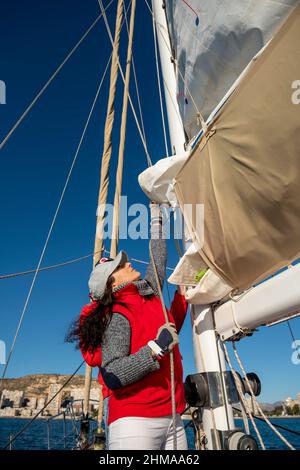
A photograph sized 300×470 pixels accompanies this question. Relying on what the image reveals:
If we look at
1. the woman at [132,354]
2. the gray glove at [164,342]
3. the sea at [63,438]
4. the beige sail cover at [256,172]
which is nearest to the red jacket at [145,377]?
the woman at [132,354]

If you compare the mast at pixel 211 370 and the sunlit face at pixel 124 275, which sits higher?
the sunlit face at pixel 124 275

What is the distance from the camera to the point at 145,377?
150cm

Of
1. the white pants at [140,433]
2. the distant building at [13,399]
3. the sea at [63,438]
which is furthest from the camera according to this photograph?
the distant building at [13,399]

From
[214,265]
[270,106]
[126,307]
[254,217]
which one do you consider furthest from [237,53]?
[126,307]

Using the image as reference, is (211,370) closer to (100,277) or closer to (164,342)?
(164,342)

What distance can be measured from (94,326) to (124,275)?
37 centimetres

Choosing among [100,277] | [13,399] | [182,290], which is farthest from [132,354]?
[13,399]

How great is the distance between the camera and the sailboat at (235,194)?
134 centimetres

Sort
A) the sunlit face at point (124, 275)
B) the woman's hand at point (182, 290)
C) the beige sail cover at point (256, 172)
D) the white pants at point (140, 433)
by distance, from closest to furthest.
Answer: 1. the beige sail cover at point (256, 172)
2. the white pants at point (140, 433)
3. the sunlit face at point (124, 275)
4. the woman's hand at point (182, 290)

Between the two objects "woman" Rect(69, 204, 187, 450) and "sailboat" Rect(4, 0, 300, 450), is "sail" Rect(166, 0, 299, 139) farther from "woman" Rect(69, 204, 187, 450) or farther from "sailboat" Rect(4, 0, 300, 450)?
"woman" Rect(69, 204, 187, 450)

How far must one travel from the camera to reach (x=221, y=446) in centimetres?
167

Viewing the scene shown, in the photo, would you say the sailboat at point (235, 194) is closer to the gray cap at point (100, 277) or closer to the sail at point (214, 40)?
the sail at point (214, 40)

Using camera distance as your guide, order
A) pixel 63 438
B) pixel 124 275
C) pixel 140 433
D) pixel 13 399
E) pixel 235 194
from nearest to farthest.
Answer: pixel 140 433 → pixel 235 194 → pixel 124 275 → pixel 63 438 → pixel 13 399
